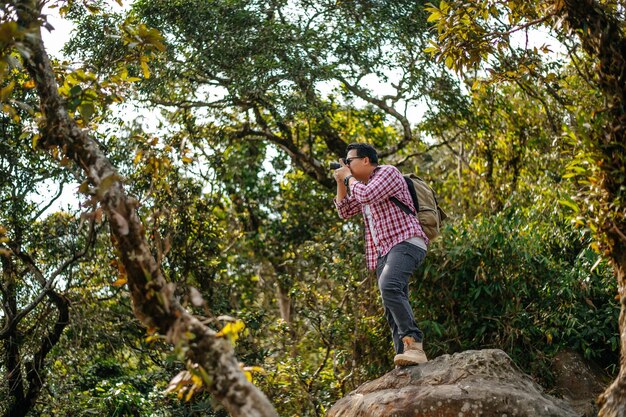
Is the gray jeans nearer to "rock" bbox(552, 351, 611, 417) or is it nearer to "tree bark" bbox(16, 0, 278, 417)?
"rock" bbox(552, 351, 611, 417)

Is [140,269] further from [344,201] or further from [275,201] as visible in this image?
[275,201]

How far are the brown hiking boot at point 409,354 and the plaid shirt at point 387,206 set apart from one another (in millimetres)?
632

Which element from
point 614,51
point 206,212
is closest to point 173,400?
point 206,212

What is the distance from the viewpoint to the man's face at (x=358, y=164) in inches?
238

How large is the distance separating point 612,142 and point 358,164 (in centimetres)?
212

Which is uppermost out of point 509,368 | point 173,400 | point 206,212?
point 206,212

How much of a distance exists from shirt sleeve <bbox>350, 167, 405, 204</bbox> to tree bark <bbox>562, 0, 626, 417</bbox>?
5.21 ft

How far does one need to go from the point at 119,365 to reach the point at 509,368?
555cm

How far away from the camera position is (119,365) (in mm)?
9867

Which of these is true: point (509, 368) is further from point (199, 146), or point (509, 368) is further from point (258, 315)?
point (199, 146)

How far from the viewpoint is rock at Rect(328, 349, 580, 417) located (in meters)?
5.21

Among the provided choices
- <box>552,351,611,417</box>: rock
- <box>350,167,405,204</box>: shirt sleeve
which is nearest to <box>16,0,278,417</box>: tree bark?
<box>350,167,405,204</box>: shirt sleeve

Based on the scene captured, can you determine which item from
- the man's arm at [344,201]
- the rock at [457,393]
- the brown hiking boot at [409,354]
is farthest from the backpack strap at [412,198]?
the rock at [457,393]

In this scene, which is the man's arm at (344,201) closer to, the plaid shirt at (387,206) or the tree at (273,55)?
the plaid shirt at (387,206)
